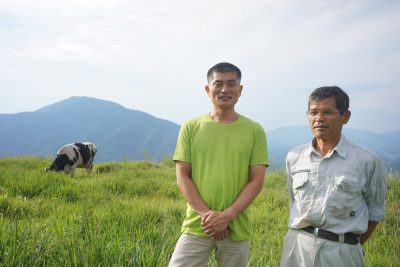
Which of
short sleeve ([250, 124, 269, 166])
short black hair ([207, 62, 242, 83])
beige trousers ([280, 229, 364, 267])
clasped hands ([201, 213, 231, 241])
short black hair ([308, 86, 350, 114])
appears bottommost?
beige trousers ([280, 229, 364, 267])

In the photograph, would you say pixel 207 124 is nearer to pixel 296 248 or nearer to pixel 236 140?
pixel 236 140

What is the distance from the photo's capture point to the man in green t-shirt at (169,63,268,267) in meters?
2.68

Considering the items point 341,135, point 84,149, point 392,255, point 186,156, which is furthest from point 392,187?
point 84,149

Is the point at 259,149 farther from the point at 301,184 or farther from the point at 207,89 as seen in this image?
the point at 207,89

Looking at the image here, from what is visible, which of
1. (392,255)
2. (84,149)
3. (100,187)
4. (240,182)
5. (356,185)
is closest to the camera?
(356,185)

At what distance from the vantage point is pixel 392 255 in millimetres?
4500

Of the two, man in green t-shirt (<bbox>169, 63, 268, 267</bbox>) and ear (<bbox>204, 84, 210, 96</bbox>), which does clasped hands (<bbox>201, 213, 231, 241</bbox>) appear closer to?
man in green t-shirt (<bbox>169, 63, 268, 267</bbox>)

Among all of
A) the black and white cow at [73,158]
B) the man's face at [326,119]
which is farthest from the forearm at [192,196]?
the black and white cow at [73,158]

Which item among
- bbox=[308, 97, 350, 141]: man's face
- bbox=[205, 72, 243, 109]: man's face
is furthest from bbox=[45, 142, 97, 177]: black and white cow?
bbox=[308, 97, 350, 141]: man's face

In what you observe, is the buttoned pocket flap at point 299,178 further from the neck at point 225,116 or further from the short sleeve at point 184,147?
the short sleeve at point 184,147

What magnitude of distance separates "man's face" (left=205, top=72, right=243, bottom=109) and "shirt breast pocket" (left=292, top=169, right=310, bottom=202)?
75cm

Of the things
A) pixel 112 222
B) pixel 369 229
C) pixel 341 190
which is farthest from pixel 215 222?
pixel 112 222

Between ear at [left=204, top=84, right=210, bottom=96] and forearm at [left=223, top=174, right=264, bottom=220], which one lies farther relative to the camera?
ear at [left=204, top=84, right=210, bottom=96]

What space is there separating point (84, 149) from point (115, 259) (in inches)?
380
